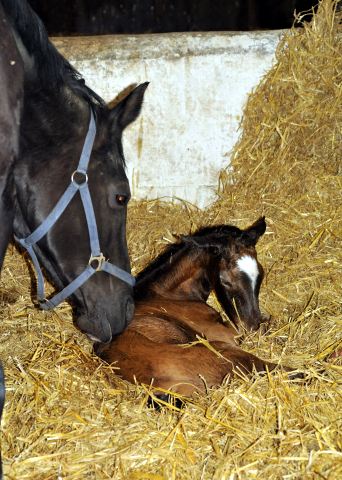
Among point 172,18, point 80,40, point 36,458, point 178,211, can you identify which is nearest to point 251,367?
point 36,458

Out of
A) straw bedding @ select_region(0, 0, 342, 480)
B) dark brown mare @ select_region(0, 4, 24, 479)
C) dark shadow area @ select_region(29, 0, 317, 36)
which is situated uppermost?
dark shadow area @ select_region(29, 0, 317, 36)

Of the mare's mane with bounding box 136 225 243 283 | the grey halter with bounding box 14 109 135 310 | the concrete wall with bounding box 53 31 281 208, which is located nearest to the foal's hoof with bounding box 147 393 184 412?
the grey halter with bounding box 14 109 135 310

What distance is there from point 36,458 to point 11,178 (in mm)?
1190

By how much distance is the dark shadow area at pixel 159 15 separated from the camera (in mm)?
7312

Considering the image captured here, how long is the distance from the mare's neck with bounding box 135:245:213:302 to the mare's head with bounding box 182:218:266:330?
0.79 feet

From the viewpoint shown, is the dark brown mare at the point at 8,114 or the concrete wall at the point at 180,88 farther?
the concrete wall at the point at 180,88

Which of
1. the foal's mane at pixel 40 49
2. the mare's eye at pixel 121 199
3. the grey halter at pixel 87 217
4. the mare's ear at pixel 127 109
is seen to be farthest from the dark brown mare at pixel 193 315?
the foal's mane at pixel 40 49

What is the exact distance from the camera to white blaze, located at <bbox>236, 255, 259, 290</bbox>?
288 centimetres

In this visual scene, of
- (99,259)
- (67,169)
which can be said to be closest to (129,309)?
(99,259)

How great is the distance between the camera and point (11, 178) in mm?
1416

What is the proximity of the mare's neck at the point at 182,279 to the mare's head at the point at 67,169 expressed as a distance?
4.25 ft

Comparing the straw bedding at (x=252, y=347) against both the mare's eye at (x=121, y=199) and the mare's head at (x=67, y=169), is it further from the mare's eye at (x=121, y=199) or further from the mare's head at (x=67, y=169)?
the mare's eye at (x=121, y=199)

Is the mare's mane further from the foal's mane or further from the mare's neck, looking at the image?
the foal's mane

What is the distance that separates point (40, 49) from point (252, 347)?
2.27m
